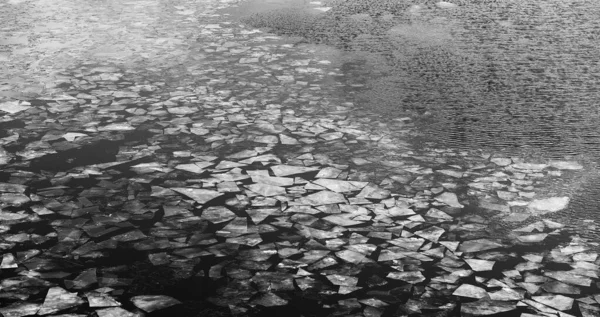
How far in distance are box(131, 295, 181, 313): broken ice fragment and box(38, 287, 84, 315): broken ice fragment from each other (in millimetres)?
246

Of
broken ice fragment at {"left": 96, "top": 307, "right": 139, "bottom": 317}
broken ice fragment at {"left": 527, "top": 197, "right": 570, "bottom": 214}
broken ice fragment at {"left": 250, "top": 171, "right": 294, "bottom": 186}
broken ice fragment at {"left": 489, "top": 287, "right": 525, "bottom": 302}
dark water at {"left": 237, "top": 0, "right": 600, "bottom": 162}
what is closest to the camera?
broken ice fragment at {"left": 96, "top": 307, "right": 139, "bottom": 317}

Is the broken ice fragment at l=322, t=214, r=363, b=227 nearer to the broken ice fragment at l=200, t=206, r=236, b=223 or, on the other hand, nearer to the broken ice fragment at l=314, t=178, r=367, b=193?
the broken ice fragment at l=314, t=178, r=367, b=193

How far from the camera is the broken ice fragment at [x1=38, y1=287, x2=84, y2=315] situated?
127 inches

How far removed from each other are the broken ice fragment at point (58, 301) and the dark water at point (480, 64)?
275 cm

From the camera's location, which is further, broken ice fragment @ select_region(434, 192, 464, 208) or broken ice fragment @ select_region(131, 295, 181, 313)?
broken ice fragment @ select_region(434, 192, 464, 208)

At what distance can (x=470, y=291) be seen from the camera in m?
3.40

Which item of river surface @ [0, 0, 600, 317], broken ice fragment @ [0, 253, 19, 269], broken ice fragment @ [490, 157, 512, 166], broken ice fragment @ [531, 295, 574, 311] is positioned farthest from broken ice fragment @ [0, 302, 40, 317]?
broken ice fragment @ [490, 157, 512, 166]

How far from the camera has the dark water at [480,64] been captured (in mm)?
5285

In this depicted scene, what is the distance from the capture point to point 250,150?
4996 millimetres

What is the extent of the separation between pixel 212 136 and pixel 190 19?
3553 mm

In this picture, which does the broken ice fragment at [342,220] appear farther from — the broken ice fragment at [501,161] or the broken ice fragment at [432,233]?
Answer: the broken ice fragment at [501,161]

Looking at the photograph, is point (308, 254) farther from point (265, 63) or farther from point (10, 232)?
point (265, 63)

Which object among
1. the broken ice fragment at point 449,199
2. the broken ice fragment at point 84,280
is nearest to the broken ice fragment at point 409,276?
the broken ice fragment at point 449,199

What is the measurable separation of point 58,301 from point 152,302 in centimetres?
41
